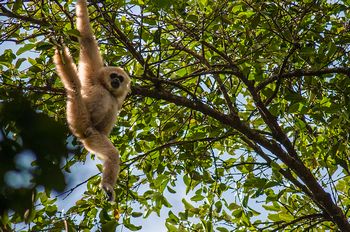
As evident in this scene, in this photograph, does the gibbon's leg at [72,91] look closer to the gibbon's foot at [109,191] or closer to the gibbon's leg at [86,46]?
the gibbon's leg at [86,46]

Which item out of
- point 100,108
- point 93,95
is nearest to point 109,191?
point 100,108

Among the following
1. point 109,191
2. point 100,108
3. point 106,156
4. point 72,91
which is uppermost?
point 100,108

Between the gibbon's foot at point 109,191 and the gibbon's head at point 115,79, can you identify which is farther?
the gibbon's head at point 115,79

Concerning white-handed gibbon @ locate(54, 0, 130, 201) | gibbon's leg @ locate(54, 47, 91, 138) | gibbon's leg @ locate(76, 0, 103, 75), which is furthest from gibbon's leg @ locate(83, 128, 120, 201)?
gibbon's leg @ locate(76, 0, 103, 75)

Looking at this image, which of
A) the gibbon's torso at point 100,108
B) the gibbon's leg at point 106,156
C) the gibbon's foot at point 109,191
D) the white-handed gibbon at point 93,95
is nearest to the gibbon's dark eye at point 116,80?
the white-handed gibbon at point 93,95

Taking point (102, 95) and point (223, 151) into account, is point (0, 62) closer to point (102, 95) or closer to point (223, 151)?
point (102, 95)

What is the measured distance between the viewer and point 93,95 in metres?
6.45

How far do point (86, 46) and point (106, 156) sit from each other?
4.98 feet

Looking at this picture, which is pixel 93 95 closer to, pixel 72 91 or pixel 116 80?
pixel 116 80

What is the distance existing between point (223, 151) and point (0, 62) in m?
4.00

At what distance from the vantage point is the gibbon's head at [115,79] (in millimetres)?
6492

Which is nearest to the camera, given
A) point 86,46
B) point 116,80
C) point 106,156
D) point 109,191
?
point 109,191

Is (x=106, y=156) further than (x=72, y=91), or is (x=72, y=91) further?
(x=106, y=156)

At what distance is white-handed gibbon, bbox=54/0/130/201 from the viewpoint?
5.40m
